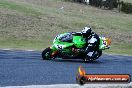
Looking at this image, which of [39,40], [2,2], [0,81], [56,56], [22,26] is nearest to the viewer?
[0,81]

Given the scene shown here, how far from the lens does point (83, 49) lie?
16.5 m

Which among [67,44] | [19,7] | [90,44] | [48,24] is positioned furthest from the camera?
[19,7]

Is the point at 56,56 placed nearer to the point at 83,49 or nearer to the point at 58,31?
the point at 83,49

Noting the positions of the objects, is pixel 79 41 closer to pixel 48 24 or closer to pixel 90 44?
pixel 90 44

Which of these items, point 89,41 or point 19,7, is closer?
point 89,41

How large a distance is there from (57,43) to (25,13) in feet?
95.9

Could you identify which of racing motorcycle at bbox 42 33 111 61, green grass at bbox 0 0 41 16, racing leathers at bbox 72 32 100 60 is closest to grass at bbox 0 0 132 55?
green grass at bbox 0 0 41 16

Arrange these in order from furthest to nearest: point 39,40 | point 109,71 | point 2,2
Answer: point 2,2 < point 39,40 < point 109,71

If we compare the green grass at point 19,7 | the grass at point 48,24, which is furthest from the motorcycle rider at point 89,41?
the green grass at point 19,7

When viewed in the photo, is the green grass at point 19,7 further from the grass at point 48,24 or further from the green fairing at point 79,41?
the green fairing at point 79,41

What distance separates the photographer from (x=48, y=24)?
136ft

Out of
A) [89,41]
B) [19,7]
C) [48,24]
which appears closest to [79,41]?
Result: [89,41]

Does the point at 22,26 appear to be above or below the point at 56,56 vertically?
below

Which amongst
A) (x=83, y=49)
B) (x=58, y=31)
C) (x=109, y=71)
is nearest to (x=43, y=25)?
(x=58, y=31)
